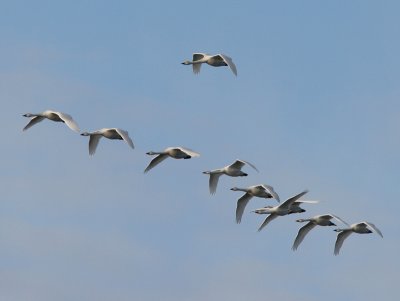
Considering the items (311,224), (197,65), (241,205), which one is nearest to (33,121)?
(241,205)

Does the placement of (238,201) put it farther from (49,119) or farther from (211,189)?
(49,119)

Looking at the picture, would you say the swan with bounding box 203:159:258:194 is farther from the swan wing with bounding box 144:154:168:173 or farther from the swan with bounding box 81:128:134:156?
the swan with bounding box 81:128:134:156

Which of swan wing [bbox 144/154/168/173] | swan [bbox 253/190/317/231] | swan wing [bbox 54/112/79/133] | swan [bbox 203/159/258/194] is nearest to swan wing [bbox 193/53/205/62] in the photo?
swan [bbox 203/159/258/194]

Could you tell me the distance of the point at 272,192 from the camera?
357 ft

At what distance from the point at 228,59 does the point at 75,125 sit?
17204 millimetres

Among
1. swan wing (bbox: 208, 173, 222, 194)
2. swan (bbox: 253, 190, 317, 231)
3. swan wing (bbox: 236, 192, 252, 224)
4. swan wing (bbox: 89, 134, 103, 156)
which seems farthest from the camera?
swan wing (bbox: 236, 192, 252, 224)

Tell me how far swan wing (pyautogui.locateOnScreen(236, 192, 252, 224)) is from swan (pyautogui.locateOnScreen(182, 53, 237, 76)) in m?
10.9

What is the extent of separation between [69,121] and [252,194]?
1772cm

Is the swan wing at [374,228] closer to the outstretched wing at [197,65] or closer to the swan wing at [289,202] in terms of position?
the swan wing at [289,202]

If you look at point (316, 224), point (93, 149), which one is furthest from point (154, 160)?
point (316, 224)

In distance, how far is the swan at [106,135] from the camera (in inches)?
4118

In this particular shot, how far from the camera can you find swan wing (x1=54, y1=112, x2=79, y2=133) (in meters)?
104

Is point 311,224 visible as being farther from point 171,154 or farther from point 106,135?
point 106,135

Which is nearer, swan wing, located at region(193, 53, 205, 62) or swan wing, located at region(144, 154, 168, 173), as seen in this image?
swan wing, located at region(144, 154, 168, 173)
